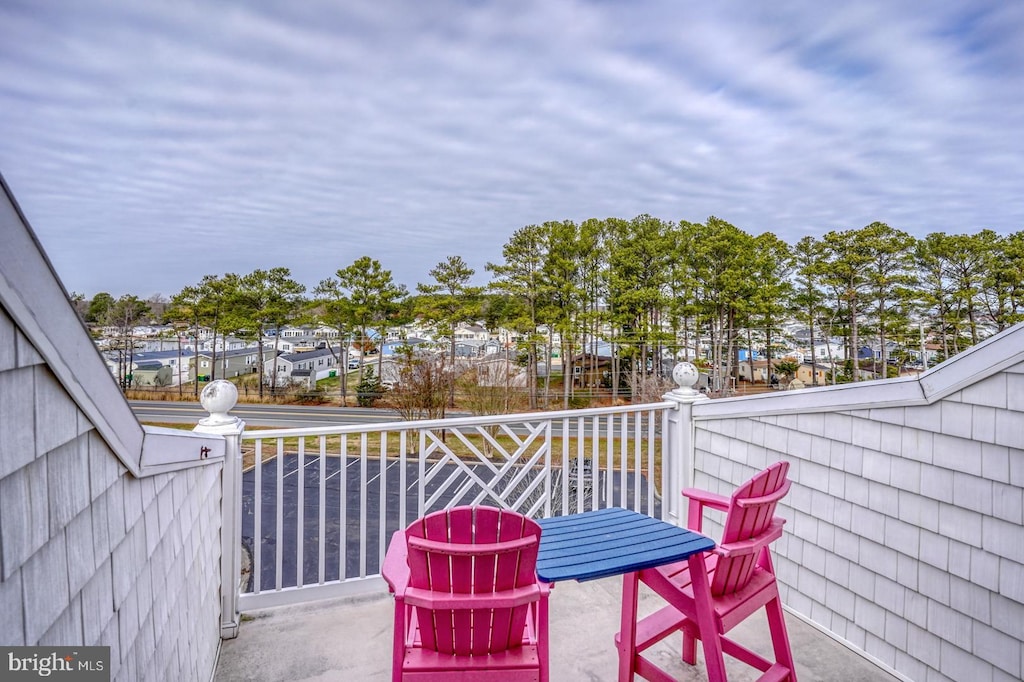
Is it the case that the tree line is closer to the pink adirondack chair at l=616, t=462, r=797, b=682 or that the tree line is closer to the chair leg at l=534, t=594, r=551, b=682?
the pink adirondack chair at l=616, t=462, r=797, b=682

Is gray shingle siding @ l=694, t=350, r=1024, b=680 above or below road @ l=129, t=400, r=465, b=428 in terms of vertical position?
above

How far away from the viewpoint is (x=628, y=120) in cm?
1283

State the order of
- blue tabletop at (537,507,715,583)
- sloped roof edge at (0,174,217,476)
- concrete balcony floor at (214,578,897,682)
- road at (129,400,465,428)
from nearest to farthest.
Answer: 1. sloped roof edge at (0,174,217,476)
2. blue tabletop at (537,507,715,583)
3. concrete balcony floor at (214,578,897,682)
4. road at (129,400,465,428)

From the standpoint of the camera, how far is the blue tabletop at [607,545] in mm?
1683

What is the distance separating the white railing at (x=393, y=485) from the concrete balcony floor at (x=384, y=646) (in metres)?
0.18

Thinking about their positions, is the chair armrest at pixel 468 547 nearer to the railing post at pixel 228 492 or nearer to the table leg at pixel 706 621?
the table leg at pixel 706 621

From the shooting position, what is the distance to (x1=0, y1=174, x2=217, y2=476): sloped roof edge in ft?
2.02

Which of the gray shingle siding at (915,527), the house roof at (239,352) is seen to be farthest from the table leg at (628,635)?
the house roof at (239,352)

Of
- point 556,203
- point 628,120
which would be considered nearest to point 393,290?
point 556,203

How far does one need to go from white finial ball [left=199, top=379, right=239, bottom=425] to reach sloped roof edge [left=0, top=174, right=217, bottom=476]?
1.54m

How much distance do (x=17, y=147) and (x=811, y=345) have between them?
21.1m

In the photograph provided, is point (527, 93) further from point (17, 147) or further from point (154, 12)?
point (17, 147)

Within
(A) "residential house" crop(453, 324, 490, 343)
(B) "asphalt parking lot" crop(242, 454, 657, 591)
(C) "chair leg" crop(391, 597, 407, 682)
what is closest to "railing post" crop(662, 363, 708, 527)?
(C) "chair leg" crop(391, 597, 407, 682)

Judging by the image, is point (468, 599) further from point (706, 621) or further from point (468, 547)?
point (706, 621)
